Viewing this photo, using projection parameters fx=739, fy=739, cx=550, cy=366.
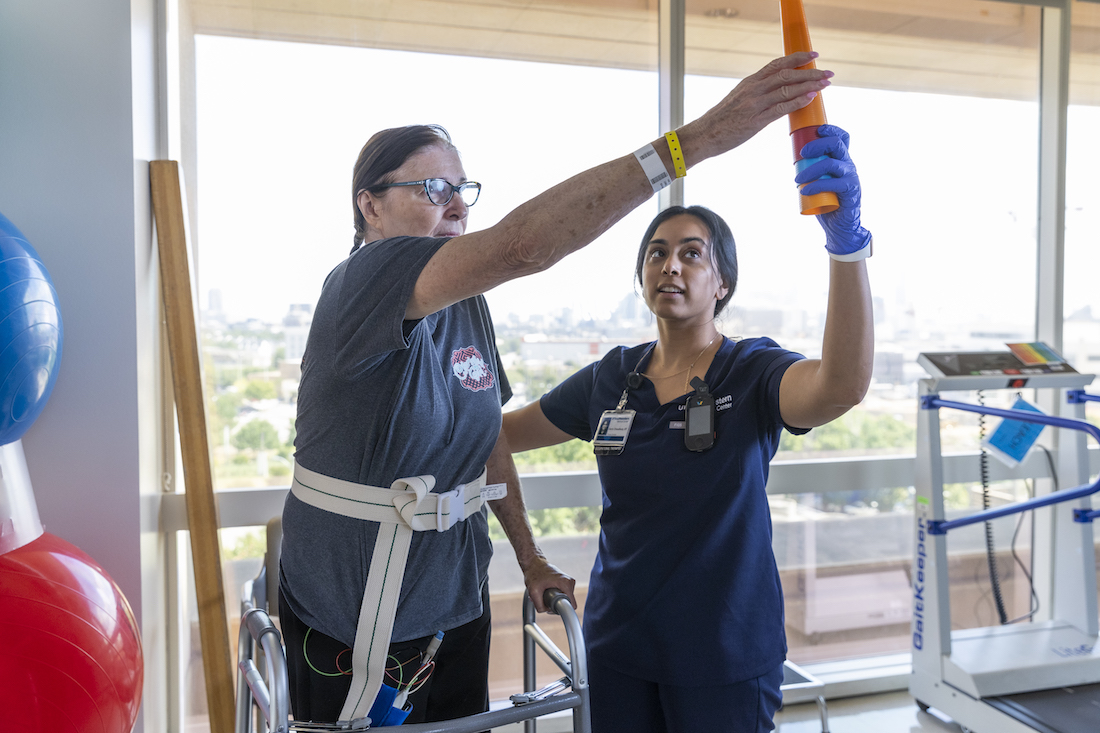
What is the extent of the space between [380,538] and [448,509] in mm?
128

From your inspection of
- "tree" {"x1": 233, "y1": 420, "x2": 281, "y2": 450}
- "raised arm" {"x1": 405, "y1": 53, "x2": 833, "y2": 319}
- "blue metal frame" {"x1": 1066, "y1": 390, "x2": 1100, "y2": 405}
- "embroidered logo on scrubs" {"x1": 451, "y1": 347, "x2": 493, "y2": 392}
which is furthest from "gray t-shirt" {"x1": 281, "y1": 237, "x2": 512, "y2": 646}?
"blue metal frame" {"x1": 1066, "y1": 390, "x2": 1100, "y2": 405}

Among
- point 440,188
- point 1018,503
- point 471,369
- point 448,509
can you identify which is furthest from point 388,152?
point 1018,503

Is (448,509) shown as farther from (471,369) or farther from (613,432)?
(613,432)

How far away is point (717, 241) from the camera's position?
1839 mm

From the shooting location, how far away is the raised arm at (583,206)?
1.00 meters

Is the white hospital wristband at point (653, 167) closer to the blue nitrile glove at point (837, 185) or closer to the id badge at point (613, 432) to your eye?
the blue nitrile glove at point (837, 185)

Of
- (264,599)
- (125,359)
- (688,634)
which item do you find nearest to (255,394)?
(125,359)

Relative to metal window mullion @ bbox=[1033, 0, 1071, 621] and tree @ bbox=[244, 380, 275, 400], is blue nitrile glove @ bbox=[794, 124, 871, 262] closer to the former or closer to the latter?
tree @ bbox=[244, 380, 275, 400]

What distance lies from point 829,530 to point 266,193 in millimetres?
2285

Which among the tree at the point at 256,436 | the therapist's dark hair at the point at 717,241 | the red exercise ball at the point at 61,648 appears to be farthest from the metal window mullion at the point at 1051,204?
the red exercise ball at the point at 61,648

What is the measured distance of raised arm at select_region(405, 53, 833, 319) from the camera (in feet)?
3.29

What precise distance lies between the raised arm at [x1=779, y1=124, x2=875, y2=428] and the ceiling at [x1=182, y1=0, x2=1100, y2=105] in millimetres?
1466

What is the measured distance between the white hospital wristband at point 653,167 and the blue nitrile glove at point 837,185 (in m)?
0.34

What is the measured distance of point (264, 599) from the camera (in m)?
1.66
